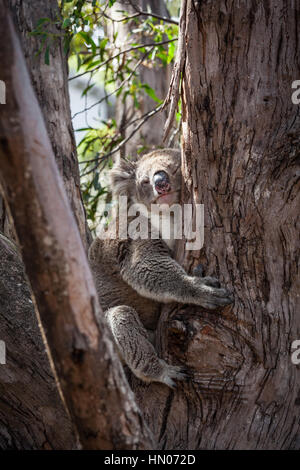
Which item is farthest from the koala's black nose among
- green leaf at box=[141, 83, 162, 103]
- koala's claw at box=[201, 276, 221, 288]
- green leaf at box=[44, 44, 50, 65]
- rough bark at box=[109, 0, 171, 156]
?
rough bark at box=[109, 0, 171, 156]

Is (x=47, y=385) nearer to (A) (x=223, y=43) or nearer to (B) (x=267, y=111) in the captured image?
(B) (x=267, y=111)

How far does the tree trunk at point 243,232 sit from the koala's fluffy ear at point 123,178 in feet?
4.52

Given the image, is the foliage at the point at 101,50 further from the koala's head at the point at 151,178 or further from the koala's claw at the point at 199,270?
the koala's claw at the point at 199,270

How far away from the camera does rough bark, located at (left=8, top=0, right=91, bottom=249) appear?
4.00 m

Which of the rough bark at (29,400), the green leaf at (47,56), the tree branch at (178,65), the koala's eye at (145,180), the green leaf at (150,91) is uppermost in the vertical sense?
the green leaf at (150,91)

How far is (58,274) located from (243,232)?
1246 millimetres

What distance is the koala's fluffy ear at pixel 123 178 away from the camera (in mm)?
4492

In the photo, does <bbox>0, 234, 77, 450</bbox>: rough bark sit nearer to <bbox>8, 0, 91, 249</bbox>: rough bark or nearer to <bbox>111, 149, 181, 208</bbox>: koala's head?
<bbox>8, 0, 91, 249</bbox>: rough bark

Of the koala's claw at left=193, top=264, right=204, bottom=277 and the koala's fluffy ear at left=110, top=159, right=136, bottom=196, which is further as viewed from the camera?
the koala's fluffy ear at left=110, top=159, right=136, bottom=196

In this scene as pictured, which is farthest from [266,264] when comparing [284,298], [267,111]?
[267,111]

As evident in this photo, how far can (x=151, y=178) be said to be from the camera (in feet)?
13.6

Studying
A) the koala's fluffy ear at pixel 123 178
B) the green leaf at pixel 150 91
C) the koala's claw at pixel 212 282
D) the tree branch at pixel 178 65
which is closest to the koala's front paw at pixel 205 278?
the koala's claw at pixel 212 282
